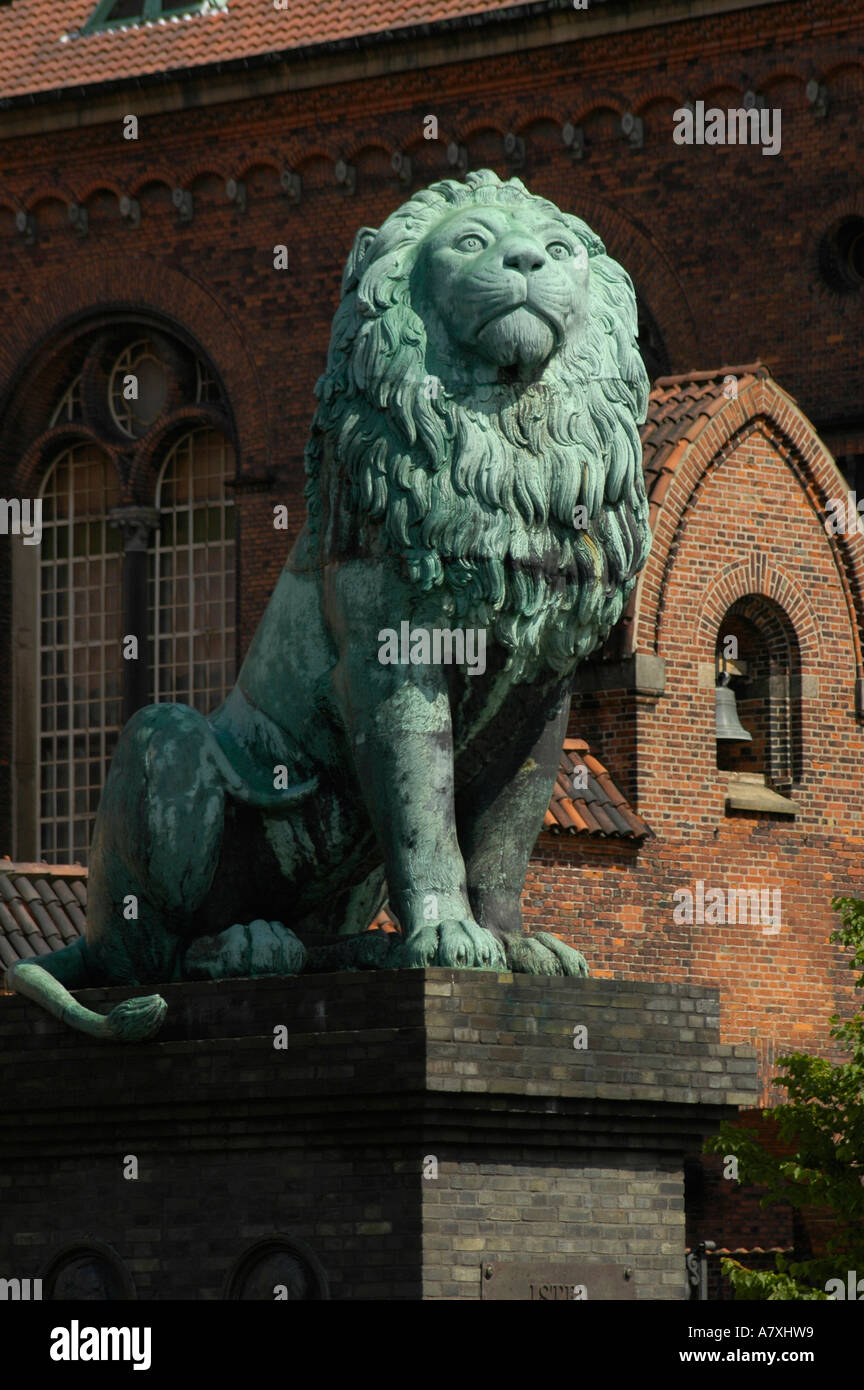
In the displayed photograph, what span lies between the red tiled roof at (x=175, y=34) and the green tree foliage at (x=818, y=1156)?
47.0 ft

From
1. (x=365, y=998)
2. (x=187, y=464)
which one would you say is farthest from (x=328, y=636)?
(x=187, y=464)

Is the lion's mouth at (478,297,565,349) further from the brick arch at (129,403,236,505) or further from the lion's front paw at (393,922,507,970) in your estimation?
the brick arch at (129,403,236,505)

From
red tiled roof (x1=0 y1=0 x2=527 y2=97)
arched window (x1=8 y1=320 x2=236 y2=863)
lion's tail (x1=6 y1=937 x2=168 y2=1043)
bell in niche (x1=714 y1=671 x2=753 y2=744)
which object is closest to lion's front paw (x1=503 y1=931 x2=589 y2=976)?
lion's tail (x1=6 y1=937 x2=168 y2=1043)

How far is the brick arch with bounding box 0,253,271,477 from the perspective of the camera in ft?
105

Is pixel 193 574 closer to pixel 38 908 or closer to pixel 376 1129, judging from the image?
pixel 38 908

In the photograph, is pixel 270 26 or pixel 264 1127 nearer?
pixel 264 1127

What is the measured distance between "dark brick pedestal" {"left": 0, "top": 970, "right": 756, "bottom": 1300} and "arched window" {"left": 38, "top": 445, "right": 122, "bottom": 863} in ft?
73.7

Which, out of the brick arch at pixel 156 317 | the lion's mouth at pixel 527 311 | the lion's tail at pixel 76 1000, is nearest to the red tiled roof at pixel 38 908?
Answer: the lion's tail at pixel 76 1000

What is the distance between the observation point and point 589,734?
2236cm

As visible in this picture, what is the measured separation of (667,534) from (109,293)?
1216 cm

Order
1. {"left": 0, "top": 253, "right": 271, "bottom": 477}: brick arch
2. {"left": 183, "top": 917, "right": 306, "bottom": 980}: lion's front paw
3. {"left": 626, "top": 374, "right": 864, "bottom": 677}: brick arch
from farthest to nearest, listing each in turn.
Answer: {"left": 0, "top": 253, "right": 271, "bottom": 477}: brick arch → {"left": 626, "top": 374, "right": 864, "bottom": 677}: brick arch → {"left": 183, "top": 917, "right": 306, "bottom": 980}: lion's front paw

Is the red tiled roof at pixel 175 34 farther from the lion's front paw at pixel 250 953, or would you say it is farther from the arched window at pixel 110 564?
the lion's front paw at pixel 250 953

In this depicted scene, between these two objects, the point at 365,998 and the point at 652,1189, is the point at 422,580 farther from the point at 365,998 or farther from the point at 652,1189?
the point at 652,1189
